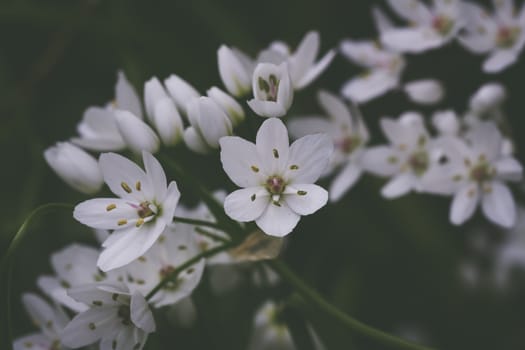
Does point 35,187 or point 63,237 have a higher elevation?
point 35,187

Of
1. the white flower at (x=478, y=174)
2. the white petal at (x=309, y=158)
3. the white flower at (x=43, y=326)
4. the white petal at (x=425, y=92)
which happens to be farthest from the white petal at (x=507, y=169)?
the white flower at (x=43, y=326)

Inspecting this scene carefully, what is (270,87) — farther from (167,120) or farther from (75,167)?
(75,167)

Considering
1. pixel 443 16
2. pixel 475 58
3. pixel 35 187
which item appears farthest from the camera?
pixel 475 58

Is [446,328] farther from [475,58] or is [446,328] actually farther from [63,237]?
[63,237]

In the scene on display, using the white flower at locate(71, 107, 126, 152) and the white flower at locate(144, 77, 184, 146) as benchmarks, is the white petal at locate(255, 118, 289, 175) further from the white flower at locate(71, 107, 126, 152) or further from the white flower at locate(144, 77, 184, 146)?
the white flower at locate(71, 107, 126, 152)

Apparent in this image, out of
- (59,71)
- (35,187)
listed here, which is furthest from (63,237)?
(59,71)

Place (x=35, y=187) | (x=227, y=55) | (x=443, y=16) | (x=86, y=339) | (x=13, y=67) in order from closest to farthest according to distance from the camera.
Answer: (x=86, y=339) < (x=227, y=55) < (x=443, y=16) < (x=35, y=187) < (x=13, y=67)
